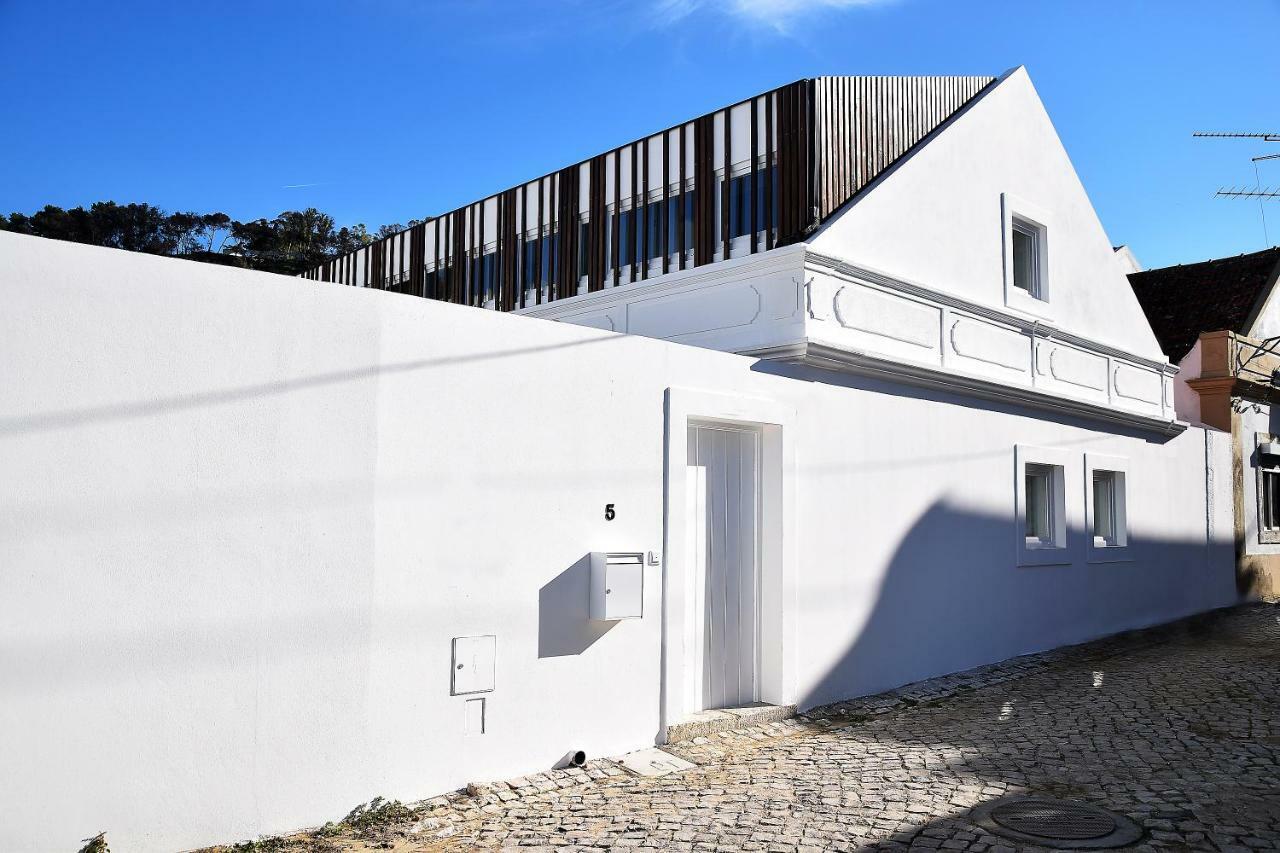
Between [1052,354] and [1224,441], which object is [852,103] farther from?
[1224,441]

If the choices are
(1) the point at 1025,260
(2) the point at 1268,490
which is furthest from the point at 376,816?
(2) the point at 1268,490

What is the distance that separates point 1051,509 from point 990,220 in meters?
3.86

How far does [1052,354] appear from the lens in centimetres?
1256

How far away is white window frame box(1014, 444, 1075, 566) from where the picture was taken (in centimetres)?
1140

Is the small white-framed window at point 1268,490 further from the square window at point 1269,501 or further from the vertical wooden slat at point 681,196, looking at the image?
the vertical wooden slat at point 681,196

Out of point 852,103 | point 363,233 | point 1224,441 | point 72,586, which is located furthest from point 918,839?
point 363,233

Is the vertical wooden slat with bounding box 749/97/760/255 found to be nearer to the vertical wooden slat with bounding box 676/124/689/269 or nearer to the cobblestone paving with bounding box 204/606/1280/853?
the vertical wooden slat with bounding box 676/124/689/269

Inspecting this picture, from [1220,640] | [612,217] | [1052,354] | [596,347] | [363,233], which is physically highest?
[363,233]

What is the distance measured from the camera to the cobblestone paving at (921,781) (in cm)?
505

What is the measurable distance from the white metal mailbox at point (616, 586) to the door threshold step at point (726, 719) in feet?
3.46

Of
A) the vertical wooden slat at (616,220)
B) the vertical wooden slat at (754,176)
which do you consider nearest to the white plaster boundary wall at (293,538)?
the vertical wooden slat at (754,176)

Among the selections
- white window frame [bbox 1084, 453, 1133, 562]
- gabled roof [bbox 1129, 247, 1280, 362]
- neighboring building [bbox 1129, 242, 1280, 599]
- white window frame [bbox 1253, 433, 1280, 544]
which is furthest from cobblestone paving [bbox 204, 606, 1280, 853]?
gabled roof [bbox 1129, 247, 1280, 362]

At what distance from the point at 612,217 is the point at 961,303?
5026 mm

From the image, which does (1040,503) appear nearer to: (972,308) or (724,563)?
(972,308)
